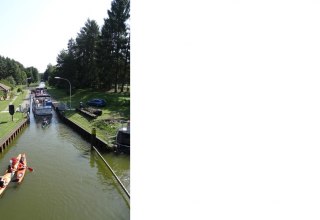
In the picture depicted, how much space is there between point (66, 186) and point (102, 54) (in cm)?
2895

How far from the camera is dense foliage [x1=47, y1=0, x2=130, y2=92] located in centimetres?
3725

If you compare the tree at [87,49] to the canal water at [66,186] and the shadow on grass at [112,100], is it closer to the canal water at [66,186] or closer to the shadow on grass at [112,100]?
the shadow on grass at [112,100]

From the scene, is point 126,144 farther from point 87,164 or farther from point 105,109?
point 105,109

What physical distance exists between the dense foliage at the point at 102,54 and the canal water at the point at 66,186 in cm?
2063

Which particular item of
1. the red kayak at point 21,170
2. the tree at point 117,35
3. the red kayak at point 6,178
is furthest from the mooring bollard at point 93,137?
the tree at point 117,35

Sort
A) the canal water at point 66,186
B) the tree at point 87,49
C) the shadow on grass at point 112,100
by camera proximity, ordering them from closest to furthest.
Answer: the canal water at point 66,186, the shadow on grass at point 112,100, the tree at point 87,49

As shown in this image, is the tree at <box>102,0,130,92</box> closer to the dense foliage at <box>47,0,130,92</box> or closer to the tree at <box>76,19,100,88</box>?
the dense foliage at <box>47,0,130,92</box>

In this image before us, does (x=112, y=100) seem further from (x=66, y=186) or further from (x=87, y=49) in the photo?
(x=66, y=186)

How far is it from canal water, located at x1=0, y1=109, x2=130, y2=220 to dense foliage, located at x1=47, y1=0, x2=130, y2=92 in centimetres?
2063

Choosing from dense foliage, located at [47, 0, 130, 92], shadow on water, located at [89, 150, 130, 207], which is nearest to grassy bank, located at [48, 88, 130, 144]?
shadow on water, located at [89, 150, 130, 207]

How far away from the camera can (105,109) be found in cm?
2986


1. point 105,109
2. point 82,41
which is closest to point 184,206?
point 105,109

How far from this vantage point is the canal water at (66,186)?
33.2 feet

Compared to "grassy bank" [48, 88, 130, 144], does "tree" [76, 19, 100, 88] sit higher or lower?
higher
